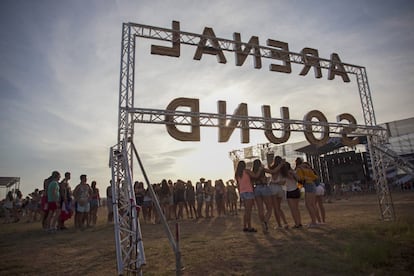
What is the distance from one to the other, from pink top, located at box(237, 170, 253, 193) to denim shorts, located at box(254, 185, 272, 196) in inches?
17.3

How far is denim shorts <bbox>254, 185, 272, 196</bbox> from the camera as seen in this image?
7.48 metres

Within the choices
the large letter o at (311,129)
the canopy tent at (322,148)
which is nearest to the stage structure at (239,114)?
the large letter o at (311,129)

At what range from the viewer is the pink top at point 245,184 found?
7.21 meters

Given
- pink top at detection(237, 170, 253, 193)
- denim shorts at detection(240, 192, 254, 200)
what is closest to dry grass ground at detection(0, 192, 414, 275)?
denim shorts at detection(240, 192, 254, 200)

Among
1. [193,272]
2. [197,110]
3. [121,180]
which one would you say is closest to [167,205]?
[197,110]

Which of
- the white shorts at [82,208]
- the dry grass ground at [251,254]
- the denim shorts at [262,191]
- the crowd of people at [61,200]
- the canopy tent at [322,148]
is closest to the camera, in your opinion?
the dry grass ground at [251,254]

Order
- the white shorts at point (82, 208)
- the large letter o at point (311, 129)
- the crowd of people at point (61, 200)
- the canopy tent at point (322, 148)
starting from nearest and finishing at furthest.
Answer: the crowd of people at point (61, 200) < the white shorts at point (82, 208) < the large letter o at point (311, 129) < the canopy tent at point (322, 148)

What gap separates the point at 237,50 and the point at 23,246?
9.00 meters

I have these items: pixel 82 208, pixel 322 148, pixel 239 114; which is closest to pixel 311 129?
pixel 239 114

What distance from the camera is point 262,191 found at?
7.50 metres

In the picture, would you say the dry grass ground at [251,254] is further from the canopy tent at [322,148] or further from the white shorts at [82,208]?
the canopy tent at [322,148]

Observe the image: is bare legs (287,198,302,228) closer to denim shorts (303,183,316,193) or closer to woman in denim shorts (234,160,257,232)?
denim shorts (303,183,316,193)

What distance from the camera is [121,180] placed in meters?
6.02

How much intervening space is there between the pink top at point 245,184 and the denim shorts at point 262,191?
44 centimetres
